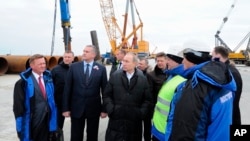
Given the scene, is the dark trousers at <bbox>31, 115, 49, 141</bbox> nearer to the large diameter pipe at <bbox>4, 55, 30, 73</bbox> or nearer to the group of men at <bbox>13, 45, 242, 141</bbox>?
the group of men at <bbox>13, 45, 242, 141</bbox>

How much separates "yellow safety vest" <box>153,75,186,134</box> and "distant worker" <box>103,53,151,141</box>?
1.98ft

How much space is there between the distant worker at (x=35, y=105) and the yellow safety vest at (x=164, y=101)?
136cm

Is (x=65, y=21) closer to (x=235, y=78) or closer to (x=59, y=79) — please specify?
(x=59, y=79)

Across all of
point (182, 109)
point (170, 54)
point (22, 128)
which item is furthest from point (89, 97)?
point (182, 109)

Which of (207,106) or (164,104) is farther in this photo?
(164,104)

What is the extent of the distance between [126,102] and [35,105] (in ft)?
3.64

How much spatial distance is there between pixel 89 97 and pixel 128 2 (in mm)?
42822

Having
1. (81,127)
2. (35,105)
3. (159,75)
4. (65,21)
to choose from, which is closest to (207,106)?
(35,105)

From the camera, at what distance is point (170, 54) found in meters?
3.01

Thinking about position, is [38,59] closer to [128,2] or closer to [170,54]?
[170,54]

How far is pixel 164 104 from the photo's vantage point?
10.6 ft

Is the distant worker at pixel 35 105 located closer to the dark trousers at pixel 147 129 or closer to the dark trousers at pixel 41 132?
the dark trousers at pixel 41 132

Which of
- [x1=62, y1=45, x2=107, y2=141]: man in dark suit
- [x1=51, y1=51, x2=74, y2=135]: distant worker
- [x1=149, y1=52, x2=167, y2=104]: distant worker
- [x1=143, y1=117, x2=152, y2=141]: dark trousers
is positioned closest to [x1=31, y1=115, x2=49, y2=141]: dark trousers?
[x1=62, y1=45, x2=107, y2=141]: man in dark suit

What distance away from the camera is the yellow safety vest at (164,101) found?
123 inches
